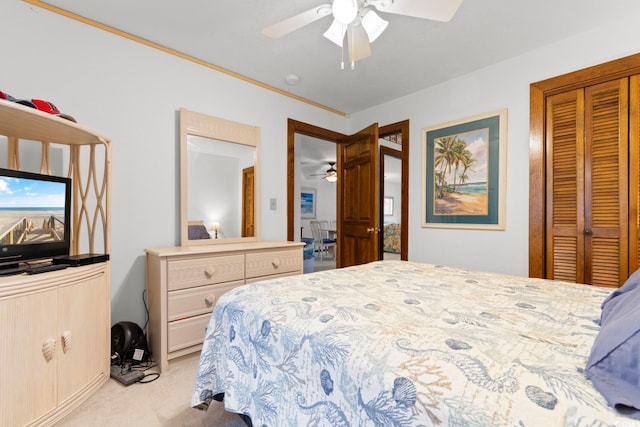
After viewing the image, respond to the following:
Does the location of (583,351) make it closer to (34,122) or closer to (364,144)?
(34,122)

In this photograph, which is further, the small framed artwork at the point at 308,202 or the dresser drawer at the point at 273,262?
the small framed artwork at the point at 308,202

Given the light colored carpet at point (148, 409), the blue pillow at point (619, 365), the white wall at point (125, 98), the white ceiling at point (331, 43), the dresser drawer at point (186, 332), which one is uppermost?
the white ceiling at point (331, 43)

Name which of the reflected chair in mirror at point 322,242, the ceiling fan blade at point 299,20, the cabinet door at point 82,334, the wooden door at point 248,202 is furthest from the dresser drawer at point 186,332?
the reflected chair in mirror at point 322,242

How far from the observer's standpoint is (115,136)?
229 cm

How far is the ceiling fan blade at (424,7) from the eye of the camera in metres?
1.52

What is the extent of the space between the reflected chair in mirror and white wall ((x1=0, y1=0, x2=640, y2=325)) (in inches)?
164

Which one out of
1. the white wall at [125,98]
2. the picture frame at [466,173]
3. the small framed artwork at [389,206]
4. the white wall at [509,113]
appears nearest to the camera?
the white wall at [125,98]

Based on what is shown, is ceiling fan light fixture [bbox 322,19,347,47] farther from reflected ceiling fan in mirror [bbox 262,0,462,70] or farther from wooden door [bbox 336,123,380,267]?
wooden door [bbox 336,123,380,267]

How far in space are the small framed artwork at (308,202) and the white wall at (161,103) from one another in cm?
539

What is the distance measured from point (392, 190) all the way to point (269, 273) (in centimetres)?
819

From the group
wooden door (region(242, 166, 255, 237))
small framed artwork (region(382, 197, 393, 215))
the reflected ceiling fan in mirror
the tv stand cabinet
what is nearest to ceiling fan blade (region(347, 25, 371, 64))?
the reflected ceiling fan in mirror

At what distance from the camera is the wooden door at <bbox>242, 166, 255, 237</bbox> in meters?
2.99

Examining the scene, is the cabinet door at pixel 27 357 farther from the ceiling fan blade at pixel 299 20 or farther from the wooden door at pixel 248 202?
the ceiling fan blade at pixel 299 20

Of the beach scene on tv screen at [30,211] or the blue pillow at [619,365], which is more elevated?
the beach scene on tv screen at [30,211]
